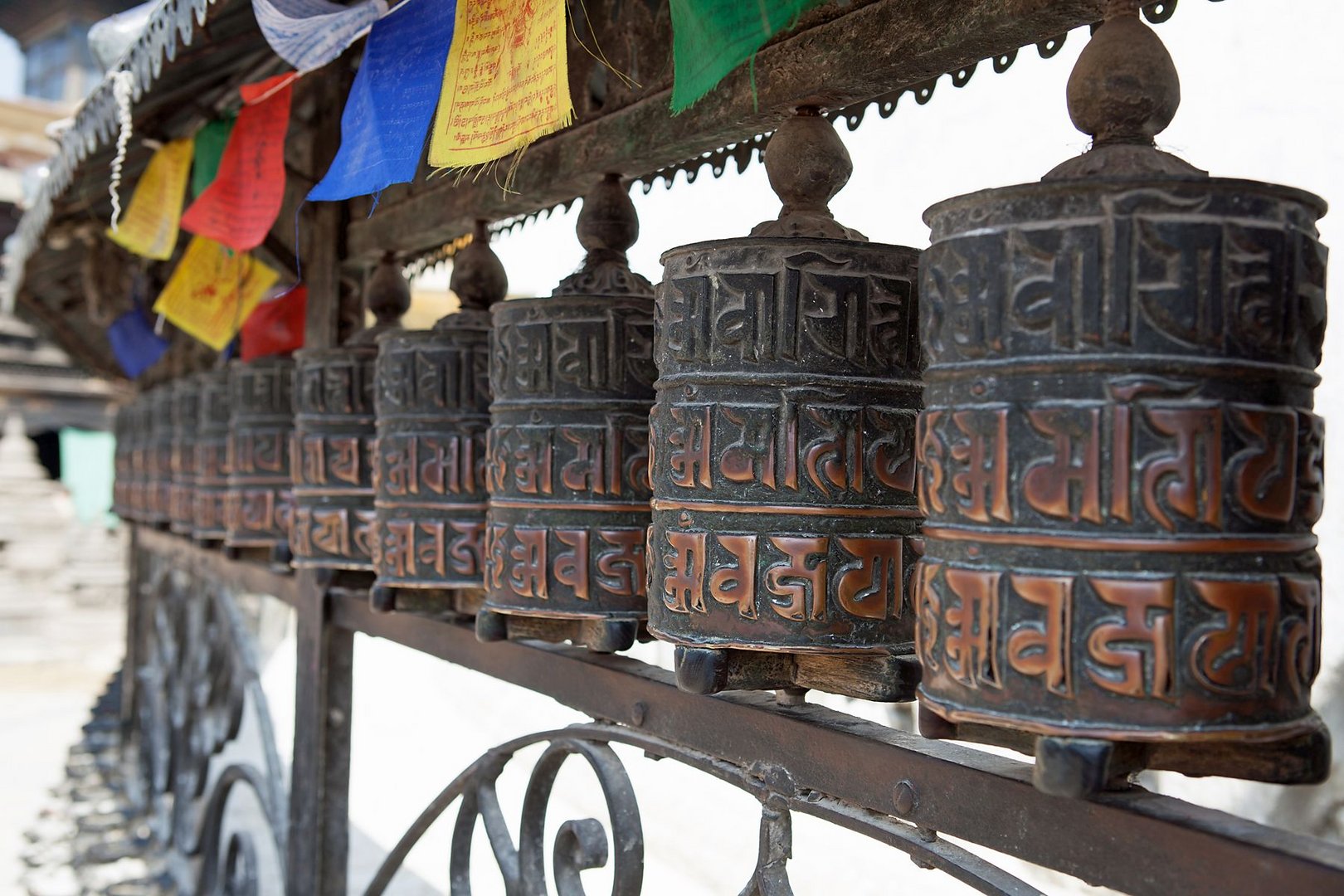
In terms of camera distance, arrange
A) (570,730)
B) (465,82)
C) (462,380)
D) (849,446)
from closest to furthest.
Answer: (849,446), (465,82), (570,730), (462,380)

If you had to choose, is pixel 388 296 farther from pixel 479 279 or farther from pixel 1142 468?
pixel 1142 468

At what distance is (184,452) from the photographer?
338 centimetres

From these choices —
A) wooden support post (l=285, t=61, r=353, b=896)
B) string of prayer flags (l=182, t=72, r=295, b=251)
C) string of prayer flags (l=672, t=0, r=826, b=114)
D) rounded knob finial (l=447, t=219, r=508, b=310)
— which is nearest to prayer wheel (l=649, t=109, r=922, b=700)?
string of prayer flags (l=672, t=0, r=826, b=114)

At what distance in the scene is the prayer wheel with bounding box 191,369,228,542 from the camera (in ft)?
9.52

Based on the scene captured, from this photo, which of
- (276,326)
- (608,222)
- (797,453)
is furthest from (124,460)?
(797,453)

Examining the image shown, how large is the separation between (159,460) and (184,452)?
551mm

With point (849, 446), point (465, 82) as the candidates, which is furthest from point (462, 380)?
point (849, 446)

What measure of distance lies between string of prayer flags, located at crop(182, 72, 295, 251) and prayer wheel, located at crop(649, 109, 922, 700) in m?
1.30

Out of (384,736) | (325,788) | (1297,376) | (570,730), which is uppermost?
(1297,376)

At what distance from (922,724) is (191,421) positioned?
282 cm

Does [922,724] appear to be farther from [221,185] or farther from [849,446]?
[221,185]

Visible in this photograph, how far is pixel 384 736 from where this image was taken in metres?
6.30

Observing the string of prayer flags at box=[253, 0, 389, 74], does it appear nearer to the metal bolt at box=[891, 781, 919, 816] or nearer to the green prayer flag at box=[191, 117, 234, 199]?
the green prayer flag at box=[191, 117, 234, 199]

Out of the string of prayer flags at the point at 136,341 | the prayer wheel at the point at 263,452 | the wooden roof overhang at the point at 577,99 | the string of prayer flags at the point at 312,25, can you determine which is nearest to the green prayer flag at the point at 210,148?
the wooden roof overhang at the point at 577,99
